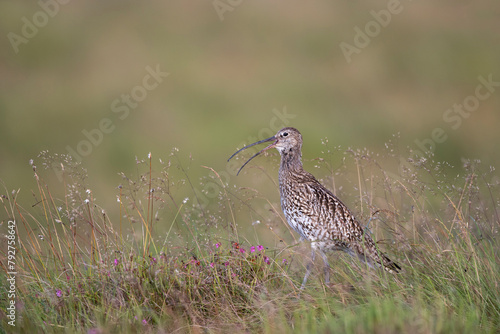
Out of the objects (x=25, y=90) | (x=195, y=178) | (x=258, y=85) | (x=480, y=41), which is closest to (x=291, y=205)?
(x=195, y=178)

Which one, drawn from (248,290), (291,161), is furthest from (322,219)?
(248,290)

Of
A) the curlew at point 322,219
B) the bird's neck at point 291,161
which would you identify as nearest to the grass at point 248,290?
the curlew at point 322,219

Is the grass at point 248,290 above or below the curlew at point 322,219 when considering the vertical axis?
below

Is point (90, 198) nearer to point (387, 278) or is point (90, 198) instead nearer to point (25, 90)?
point (387, 278)

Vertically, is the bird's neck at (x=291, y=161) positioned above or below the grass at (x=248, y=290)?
above

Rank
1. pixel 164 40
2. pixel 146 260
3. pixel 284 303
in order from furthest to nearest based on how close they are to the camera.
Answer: pixel 164 40 < pixel 146 260 < pixel 284 303

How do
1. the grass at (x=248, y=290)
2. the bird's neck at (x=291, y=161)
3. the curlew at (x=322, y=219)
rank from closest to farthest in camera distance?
the grass at (x=248, y=290) → the curlew at (x=322, y=219) → the bird's neck at (x=291, y=161)

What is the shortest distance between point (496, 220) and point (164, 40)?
13.4 m

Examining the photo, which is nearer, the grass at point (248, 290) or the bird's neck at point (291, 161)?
the grass at point (248, 290)

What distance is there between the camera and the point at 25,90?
16.8m

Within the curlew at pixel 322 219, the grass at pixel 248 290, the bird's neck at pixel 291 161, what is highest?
the bird's neck at pixel 291 161

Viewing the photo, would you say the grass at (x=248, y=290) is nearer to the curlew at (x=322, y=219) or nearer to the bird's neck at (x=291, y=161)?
the curlew at (x=322, y=219)

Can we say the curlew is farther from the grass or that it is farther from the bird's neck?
the grass

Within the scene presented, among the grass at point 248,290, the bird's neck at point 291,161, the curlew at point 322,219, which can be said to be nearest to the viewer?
the grass at point 248,290
